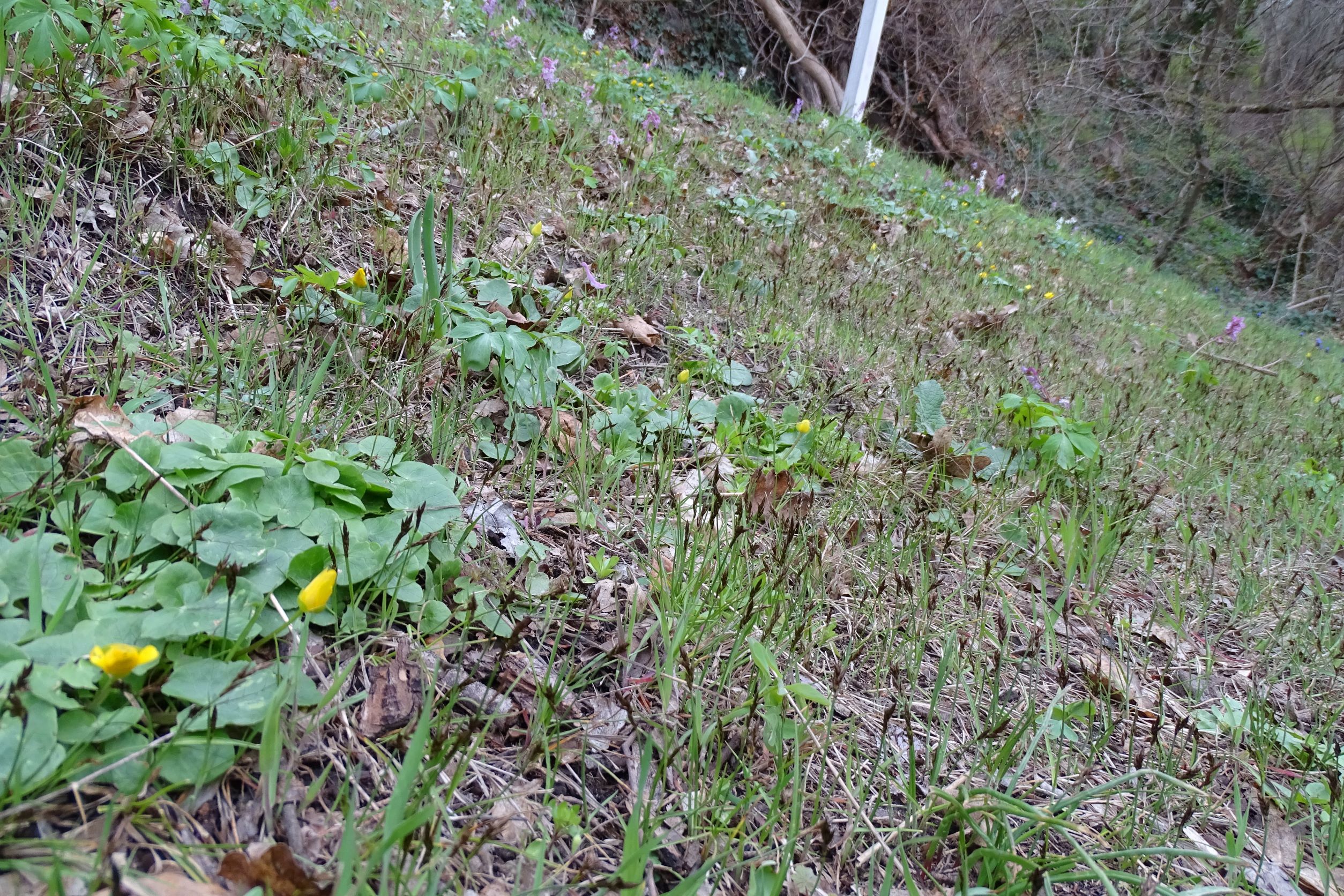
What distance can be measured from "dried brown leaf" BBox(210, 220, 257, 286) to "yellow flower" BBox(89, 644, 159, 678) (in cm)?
151

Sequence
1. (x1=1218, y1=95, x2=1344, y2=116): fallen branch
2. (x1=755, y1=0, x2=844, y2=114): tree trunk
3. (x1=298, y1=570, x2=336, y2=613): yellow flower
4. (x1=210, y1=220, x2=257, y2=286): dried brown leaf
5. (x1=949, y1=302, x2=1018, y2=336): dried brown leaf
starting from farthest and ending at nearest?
(x1=1218, y1=95, x2=1344, y2=116): fallen branch
(x1=755, y1=0, x2=844, y2=114): tree trunk
(x1=949, y1=302, x2=1018, y2=336): dried brown leaf
(x1=210, y1=220, x2=257, y2=286): dried brown leaf
(x1=298, y1=570, x2=336, y2=613): yellow flower

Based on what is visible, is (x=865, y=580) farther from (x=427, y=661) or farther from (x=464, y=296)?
(x=464, y=296)

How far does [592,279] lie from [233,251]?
108 centimetres

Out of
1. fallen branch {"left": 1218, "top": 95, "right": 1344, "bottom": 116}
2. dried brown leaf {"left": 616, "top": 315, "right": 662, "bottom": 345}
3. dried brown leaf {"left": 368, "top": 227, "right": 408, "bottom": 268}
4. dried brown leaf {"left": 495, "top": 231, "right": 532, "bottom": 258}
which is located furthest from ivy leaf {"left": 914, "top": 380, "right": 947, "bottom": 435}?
fallen branch {"left": 1218, "top": 95, "right": 1344, "bottom": 116}

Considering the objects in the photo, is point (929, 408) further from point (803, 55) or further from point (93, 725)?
point (803, 55)

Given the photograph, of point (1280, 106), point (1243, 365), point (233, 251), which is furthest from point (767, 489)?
point (1280, 106)

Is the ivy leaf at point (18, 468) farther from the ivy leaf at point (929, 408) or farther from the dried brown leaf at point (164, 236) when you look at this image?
the ivy leaf at point (929, 408)

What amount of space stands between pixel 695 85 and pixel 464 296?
5.94m

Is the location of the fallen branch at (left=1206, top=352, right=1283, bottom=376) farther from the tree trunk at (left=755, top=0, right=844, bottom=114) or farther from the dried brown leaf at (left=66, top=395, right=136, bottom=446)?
the tree trunk at (left=755, top=0, right=844, bottom=114)

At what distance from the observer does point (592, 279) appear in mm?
2471

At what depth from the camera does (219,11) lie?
9.75 ft

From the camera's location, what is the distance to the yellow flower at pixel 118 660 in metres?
0.86

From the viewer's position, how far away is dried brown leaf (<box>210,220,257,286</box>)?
2090 mm

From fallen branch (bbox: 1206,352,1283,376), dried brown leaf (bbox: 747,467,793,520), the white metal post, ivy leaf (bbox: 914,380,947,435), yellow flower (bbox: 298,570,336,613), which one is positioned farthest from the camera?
the white metal post
